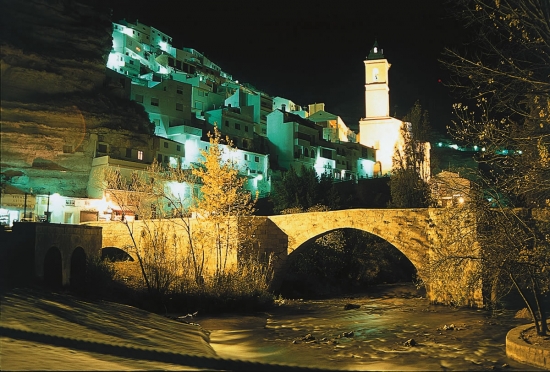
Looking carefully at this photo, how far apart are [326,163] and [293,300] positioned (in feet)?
106

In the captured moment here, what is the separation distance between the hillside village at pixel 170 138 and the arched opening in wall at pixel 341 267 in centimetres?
637

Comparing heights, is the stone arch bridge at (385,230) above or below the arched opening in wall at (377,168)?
below

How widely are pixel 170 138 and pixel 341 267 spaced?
67.4ft

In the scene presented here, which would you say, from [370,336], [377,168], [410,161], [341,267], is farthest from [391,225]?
[377,168]

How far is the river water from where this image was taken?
32.9 ft

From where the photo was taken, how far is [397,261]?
30469 millimetres

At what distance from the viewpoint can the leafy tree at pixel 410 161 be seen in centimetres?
3319

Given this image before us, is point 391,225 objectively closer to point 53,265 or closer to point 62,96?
point 53,265

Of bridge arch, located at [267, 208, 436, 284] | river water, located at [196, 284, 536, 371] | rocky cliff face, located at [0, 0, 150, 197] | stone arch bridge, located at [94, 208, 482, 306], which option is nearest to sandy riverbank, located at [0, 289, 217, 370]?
river water, located at [196, 284, 536, 371]

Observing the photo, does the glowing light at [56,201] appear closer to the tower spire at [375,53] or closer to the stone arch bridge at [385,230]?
the stone arch bridge at [385,230]

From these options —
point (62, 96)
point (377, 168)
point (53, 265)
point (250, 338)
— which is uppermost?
point (62, 96)

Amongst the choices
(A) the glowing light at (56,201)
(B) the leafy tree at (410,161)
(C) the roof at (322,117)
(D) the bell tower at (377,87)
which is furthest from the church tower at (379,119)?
(A) the glowing light at (56,201)

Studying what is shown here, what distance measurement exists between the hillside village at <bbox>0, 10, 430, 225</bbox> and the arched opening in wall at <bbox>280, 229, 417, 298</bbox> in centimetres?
637

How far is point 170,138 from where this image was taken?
42.1m
